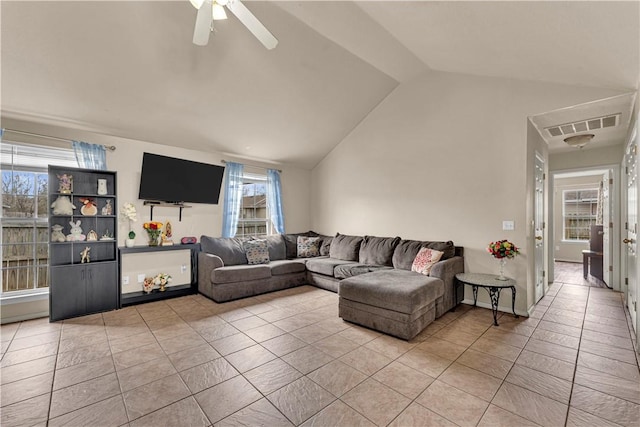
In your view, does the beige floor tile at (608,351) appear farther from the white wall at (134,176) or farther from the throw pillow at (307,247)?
the white wall at (134,176)

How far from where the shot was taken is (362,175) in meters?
5.34

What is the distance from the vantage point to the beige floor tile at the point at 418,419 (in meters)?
1.69

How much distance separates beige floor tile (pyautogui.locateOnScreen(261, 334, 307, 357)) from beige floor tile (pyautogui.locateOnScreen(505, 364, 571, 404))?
68.2 inches

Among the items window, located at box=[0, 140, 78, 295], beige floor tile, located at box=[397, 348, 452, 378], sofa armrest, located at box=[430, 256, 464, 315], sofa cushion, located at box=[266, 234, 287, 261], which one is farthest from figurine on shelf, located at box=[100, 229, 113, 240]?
sofa armrest, located at box=[430, 256, 464, 315]

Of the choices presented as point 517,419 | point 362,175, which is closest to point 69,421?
point 517,419

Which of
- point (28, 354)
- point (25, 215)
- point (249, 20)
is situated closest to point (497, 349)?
point (249, 20)

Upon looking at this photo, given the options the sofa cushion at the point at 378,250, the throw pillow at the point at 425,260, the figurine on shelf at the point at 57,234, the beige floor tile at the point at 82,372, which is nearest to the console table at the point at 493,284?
the throw pillow at the point at 425,260

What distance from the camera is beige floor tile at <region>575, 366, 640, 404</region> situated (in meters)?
1.96

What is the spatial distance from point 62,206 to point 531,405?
16.7 feet

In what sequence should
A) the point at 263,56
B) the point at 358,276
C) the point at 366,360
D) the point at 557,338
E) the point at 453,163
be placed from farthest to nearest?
the point at 453,163
the point at 358,276
the point at 263,56
the point at 557,338
the point at 366,360

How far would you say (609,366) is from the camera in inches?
91.4

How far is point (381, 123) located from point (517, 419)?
14.2ft

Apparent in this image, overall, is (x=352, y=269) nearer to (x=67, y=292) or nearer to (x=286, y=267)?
(x=286, y=267)

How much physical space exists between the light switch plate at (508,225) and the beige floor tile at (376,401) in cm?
266
